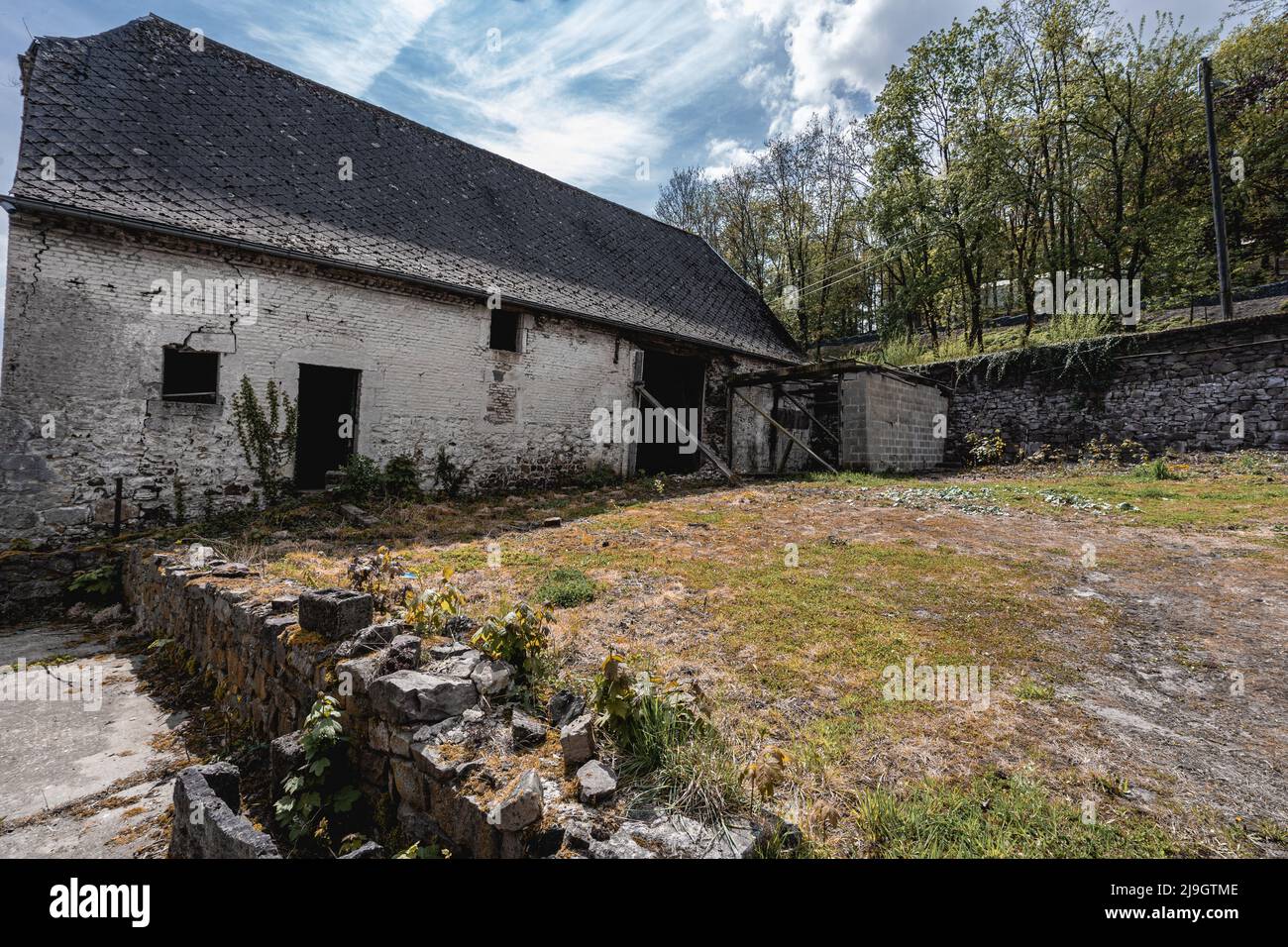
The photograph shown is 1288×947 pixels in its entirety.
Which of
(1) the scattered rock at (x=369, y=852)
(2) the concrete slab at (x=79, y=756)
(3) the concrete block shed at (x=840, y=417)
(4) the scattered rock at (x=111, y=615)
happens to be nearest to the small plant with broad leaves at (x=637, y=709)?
(1) the scattered rock at (x=369, y=852)

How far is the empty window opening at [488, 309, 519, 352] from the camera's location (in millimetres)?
11297

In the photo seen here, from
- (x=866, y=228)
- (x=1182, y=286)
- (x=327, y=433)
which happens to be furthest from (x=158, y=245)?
(x=1182, y=286)

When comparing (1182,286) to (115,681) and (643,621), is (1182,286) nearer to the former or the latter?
Answer: (643,621)

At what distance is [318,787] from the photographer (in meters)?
2.65

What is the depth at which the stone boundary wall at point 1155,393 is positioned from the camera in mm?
10836

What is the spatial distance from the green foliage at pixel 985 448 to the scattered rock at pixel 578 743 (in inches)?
620

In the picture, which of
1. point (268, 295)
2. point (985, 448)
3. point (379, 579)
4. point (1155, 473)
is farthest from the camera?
point (985, 448)

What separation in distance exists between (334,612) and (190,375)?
760 centimetres

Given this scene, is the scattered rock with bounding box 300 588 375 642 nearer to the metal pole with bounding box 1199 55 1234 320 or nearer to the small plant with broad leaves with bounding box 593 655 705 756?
the small plant with broad leaves with bounding box 593 655 705 756

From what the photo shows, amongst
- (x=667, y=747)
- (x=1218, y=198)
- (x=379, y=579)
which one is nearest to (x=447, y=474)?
(x=379, y=579)

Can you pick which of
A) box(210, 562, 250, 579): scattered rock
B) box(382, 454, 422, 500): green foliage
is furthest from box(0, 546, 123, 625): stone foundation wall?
box(382, 454, 422, 500): green foliage

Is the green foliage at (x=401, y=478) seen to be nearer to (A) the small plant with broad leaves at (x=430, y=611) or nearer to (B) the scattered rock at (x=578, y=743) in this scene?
(A) the small plant with broad leaves at (x=430, y=611)

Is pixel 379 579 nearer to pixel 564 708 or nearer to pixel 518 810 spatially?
pixel 564 708
